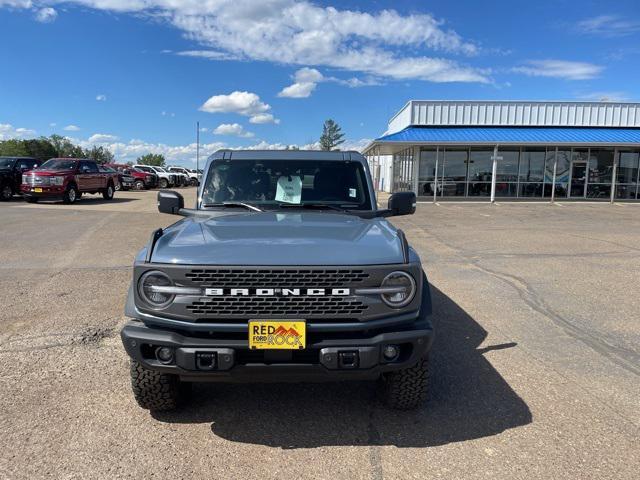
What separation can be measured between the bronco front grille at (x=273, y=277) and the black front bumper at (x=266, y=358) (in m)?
0.33

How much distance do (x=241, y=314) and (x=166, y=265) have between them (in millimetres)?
532

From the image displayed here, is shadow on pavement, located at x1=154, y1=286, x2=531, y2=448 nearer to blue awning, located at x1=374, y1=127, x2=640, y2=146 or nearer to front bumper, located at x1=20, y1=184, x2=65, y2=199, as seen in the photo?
front bumper, located at x1=20, y1=184, x2=65, y2=199

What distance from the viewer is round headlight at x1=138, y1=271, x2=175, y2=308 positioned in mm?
2984

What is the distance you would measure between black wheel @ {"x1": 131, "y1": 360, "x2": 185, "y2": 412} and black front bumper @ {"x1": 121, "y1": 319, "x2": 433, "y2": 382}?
331 mm

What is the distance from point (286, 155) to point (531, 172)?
27.1 metres

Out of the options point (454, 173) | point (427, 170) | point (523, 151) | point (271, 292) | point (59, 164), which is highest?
point (523, 151)

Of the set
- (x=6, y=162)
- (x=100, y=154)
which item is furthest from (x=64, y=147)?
(x=6, y=162)

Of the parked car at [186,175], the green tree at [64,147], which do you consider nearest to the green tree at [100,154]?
the green tree at [64,147]

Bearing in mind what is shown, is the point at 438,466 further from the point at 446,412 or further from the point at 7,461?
the point at 7,461

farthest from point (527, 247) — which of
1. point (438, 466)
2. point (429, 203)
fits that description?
point (429, 203)

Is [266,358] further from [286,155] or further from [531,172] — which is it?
[531,172]

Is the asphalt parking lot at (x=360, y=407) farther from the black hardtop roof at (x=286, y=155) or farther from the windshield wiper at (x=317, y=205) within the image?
the black hardtop roof at (x=286, y=155)

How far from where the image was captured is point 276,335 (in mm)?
2869

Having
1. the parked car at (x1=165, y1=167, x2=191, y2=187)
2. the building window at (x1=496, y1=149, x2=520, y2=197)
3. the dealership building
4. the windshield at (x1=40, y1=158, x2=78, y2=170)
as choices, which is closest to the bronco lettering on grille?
the windshield at (x1=40, y1=158, x2=78, y2=170)
